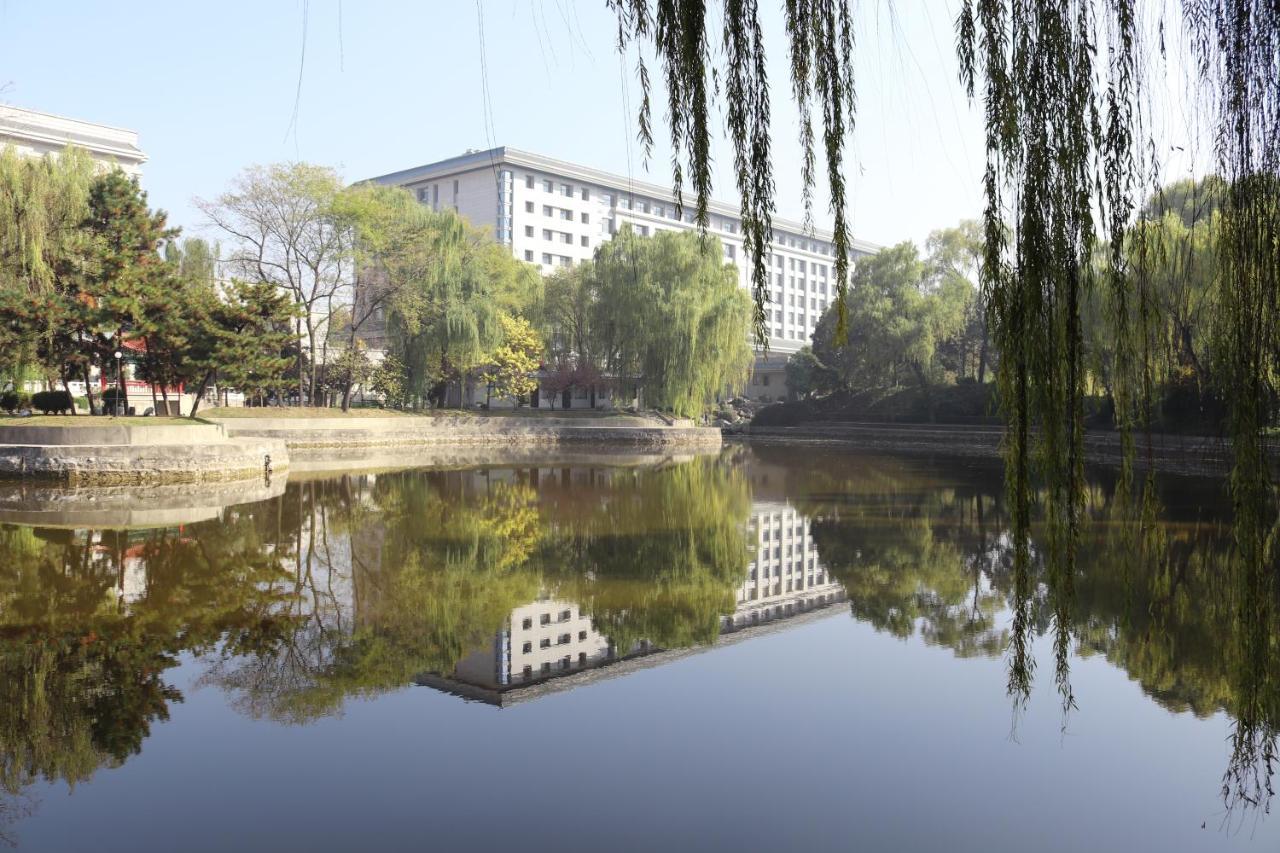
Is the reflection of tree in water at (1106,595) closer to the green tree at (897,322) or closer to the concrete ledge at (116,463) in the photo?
the concrete ledge at (116,463)

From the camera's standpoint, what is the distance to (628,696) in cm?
696

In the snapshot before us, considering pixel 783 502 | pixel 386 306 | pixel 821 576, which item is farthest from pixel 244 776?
pixel 386 306

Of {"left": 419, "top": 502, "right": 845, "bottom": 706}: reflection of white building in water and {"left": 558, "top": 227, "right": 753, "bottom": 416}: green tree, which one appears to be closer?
{"left": 419, "top": 502, "right": 845, "bottom": 706}: reflection of white building in water

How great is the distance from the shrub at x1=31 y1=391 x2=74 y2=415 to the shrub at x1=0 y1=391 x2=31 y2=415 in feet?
3.45

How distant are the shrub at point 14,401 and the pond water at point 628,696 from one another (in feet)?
58.2

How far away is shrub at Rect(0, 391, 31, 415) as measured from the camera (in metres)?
27.9

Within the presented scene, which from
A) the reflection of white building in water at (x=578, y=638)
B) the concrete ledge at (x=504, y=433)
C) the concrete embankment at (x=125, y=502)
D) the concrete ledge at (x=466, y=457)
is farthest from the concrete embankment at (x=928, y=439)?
the concrete embankment at (x=125, y=502)

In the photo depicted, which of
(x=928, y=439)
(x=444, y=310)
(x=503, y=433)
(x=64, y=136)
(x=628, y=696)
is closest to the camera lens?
(x=628, y=696)

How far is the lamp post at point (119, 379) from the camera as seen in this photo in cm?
2457

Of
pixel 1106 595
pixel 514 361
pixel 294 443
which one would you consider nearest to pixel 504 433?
pixel 514 361

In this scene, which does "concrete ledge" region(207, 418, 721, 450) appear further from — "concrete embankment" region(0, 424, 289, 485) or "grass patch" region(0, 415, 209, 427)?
"concrete embankment" region(0, 424, 289, 485)

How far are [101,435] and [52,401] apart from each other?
8.09 m

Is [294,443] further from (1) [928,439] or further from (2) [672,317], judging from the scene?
(1) [928,439]

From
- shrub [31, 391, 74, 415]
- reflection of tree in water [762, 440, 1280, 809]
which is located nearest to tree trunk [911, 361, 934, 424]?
reflection of tree in water [762, 440, 1280, 809]
